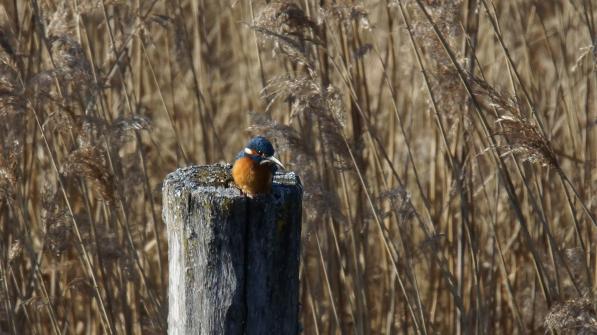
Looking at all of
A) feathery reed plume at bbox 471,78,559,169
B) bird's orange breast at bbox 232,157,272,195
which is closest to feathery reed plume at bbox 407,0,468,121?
feathery reed plume at bbox 471,78,559,169

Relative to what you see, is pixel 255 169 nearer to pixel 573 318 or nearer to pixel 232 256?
pixel 232 256

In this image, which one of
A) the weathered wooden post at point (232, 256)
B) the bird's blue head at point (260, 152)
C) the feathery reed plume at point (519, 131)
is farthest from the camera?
the feathery reed plume at point (519, 131)

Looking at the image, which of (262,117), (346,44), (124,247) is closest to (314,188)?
(262,117)

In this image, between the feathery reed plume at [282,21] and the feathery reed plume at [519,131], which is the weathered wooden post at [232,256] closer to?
the feathery reed plume at [519,131]

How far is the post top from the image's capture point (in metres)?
1.79

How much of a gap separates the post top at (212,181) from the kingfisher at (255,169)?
23 mm

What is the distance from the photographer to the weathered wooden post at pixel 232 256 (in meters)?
1.75

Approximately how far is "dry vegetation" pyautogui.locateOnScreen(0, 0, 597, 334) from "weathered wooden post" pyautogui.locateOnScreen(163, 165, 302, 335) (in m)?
0.88

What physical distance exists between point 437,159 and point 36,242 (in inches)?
88.5

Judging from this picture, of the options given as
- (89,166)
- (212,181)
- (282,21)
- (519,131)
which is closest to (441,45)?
(519,131)

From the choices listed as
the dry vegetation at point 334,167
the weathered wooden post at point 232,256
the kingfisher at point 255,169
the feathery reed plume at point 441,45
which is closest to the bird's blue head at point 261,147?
the kingfisher at point 255,169

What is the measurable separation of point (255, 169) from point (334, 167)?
4.28 ft

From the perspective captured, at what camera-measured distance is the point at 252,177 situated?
176 centimetres

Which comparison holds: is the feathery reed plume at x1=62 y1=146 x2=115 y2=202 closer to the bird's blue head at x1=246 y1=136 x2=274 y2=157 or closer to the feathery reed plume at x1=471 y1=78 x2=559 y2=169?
the bird's blue head at x1=246 y1=136 x2=274 y2=157
